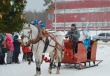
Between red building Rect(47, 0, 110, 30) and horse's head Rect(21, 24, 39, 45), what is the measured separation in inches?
2364

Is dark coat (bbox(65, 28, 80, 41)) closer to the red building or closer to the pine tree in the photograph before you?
the pine tree

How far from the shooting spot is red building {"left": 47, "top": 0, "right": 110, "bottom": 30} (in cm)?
7297

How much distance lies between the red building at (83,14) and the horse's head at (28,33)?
60.1 metres

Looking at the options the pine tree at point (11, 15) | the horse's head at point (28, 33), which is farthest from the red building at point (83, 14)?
the horse's head at point (28, 33)

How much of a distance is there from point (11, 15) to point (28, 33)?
1.93 meters

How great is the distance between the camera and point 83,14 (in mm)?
75938

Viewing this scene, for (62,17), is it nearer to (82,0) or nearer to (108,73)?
(82,0)

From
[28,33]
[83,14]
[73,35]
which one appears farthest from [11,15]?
[83,14]

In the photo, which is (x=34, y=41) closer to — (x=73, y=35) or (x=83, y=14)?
(x=73, y=35)

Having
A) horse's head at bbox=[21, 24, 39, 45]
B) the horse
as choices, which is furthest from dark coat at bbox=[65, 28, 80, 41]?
horse's head at bbox=[21, 24, 39, 45]

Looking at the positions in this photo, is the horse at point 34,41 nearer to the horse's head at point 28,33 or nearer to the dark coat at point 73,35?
the horse's head at point 28,33

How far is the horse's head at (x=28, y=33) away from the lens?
1095 centimetres

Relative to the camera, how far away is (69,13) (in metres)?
77.6

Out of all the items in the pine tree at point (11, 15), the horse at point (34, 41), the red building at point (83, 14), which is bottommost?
the horse at point (34, 41)
